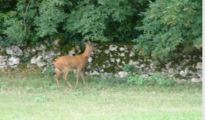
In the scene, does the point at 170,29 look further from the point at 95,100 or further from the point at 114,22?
the point at 95,100

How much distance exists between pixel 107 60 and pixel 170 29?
9.00 ft

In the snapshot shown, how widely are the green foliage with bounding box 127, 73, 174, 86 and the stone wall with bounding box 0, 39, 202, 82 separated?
30.7 inches

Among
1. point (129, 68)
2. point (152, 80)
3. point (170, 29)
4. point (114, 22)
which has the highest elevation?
point (114, 22)

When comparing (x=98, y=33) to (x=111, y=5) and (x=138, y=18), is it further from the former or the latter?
(x=138, y=18)

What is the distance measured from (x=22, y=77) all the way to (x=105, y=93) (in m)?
3.06

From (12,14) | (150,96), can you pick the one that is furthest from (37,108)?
(12,14)

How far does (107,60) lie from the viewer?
13977mm

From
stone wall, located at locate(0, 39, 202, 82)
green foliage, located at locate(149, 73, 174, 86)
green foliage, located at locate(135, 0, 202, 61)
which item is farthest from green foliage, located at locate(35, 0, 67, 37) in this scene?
green foliage, located at locate(149, 73, 174, 86)

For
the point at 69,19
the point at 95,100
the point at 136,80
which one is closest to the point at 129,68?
the point at 136,80

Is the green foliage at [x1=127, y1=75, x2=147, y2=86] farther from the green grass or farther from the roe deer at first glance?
the roe deer

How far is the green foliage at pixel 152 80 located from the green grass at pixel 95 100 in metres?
0.19

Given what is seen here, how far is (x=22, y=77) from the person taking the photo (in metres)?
13.4

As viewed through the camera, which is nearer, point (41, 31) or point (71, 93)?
point (71, 93)

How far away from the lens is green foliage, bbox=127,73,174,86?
12.3 metres
